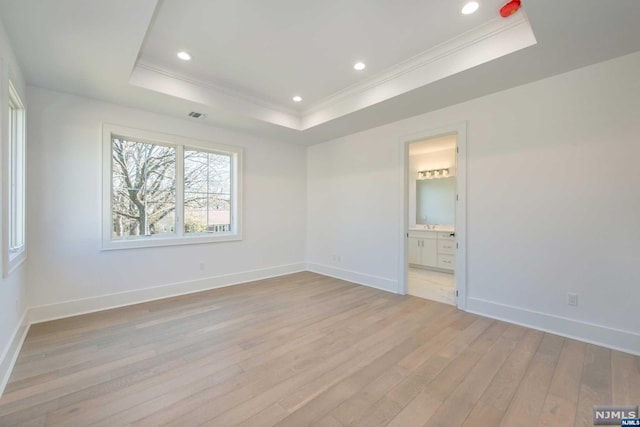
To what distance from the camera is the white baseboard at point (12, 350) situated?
6.30 feet

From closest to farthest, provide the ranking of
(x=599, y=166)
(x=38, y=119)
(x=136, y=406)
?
(x=136, y=406) < (x=599, y=166) < (x=38, y=119)

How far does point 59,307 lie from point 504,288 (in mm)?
5178

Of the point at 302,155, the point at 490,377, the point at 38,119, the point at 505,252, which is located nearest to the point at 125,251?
the point at 38,119

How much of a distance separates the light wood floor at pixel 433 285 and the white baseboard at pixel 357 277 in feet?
1.01

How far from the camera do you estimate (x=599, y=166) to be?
8.38ft

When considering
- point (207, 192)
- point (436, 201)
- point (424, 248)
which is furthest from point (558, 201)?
point (207, 192)

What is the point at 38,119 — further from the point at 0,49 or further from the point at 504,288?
the point at 504,288

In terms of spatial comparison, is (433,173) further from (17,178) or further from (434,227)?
(17,178)

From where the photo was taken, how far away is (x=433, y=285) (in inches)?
180

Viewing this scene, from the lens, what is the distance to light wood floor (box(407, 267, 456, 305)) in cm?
394

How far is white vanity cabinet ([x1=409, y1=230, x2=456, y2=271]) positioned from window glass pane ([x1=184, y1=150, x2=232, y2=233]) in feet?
13.0

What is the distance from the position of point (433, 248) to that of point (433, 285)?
50.2 inches

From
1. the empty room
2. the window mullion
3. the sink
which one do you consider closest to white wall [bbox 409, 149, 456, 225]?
the sink

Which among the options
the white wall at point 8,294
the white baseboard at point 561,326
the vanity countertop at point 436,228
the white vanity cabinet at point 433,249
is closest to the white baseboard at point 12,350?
the white wall at point 8,294
